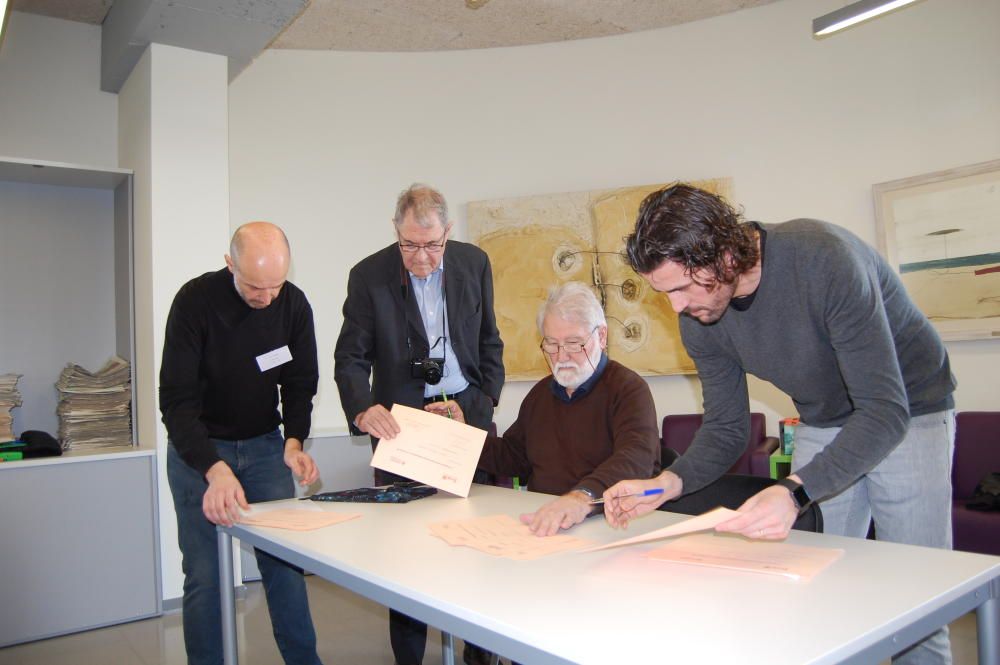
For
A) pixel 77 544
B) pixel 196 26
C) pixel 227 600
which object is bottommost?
pixel 77 544

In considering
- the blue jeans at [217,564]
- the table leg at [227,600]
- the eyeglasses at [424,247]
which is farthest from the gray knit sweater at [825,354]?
the blue jeans at [217,564]

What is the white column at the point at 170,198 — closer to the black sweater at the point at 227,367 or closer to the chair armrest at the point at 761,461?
the black sweater at the point at 227,367

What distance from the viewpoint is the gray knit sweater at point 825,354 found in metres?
1.56

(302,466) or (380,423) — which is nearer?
(380,423)

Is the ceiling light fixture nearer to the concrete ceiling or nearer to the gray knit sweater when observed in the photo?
the concrete ceiling

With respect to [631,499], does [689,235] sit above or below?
above

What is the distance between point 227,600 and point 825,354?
5.97ft

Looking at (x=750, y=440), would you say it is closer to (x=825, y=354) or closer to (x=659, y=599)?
(x=825, y=354)

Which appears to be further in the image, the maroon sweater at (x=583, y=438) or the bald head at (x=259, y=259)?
the bald head at (x=259, y=259)

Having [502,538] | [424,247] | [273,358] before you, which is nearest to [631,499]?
[502,538]

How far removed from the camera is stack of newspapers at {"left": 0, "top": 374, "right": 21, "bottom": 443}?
3992mm

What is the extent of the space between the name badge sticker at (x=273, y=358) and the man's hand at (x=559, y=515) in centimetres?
115

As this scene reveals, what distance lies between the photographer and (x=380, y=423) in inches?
90.0

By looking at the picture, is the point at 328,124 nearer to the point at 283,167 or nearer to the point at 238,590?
the point at 283,167
